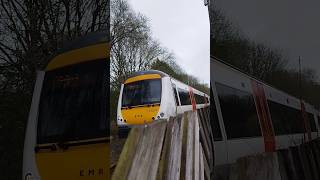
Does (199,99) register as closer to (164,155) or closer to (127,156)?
(164,155)

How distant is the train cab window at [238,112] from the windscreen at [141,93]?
516mm

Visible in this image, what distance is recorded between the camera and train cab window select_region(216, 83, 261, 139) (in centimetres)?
306

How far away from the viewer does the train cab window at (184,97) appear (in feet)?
8.70

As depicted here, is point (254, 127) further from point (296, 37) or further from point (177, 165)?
point (177, 165)

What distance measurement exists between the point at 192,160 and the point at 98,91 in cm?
50

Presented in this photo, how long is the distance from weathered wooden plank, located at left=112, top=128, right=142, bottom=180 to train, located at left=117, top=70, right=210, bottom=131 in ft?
0.14

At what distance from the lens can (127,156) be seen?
2572 mm

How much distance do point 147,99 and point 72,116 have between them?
404 millimetres

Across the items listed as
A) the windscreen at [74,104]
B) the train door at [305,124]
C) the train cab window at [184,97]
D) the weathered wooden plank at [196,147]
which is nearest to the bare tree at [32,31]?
the windscreen at [74,104]

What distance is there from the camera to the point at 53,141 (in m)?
2.78

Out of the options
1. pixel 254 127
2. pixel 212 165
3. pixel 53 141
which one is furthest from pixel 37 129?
pixel 254 127

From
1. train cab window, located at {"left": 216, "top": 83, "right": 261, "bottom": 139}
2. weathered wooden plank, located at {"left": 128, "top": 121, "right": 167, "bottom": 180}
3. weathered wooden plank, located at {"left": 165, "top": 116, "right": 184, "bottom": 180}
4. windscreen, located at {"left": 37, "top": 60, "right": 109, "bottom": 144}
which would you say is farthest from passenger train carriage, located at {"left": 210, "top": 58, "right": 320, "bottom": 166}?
windscreen, located at {"left": 37, "top": 60, "right": 109, "bottom": 144}

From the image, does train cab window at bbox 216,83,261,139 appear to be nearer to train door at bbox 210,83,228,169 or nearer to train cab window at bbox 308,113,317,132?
train door at bbox 210,83,228,169

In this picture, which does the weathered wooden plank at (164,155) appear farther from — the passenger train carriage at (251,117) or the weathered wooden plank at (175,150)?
the passenger train carriage at (251,117)
